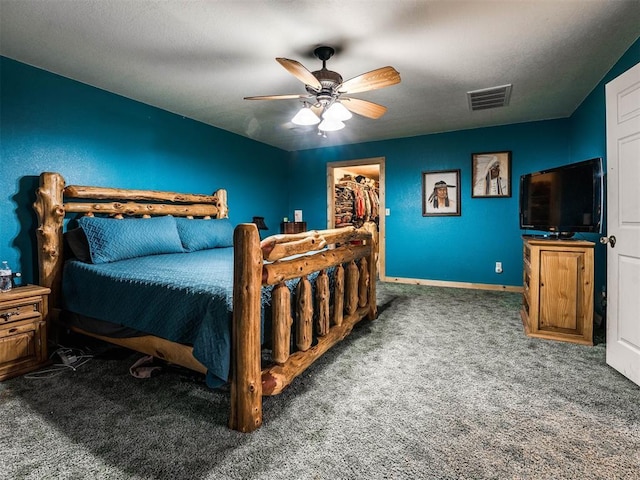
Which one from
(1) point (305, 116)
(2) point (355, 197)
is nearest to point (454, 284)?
(2) point (355, 197)

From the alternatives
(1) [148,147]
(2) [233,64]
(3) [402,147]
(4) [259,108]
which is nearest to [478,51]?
(2) [233,64]

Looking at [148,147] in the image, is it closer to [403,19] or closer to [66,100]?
[66,100]

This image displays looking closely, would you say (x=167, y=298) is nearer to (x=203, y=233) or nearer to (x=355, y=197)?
(x=203, y=233)

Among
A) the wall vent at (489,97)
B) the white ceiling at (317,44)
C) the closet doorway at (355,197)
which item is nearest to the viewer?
the white ceiling at (317,44)

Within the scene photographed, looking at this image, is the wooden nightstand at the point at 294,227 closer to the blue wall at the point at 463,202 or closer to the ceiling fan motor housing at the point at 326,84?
the blue wall at the point at 463,202

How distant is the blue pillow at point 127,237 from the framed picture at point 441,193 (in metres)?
3.51

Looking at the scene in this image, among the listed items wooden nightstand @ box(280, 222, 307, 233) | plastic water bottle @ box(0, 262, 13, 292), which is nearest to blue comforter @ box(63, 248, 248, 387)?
plastic water bottle @ box(0, 262, 13, 292)

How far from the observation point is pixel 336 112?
2609mm

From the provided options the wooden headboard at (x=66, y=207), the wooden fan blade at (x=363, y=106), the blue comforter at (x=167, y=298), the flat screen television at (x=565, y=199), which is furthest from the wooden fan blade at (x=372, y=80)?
the wooden headboard at (x=66, y=207)

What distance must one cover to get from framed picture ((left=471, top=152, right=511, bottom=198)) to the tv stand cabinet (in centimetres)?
193

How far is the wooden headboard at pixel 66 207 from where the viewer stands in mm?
2588

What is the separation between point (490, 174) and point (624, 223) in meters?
2.61

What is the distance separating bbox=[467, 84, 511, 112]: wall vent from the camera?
321 centimetres

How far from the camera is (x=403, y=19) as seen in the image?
6.75 ft
